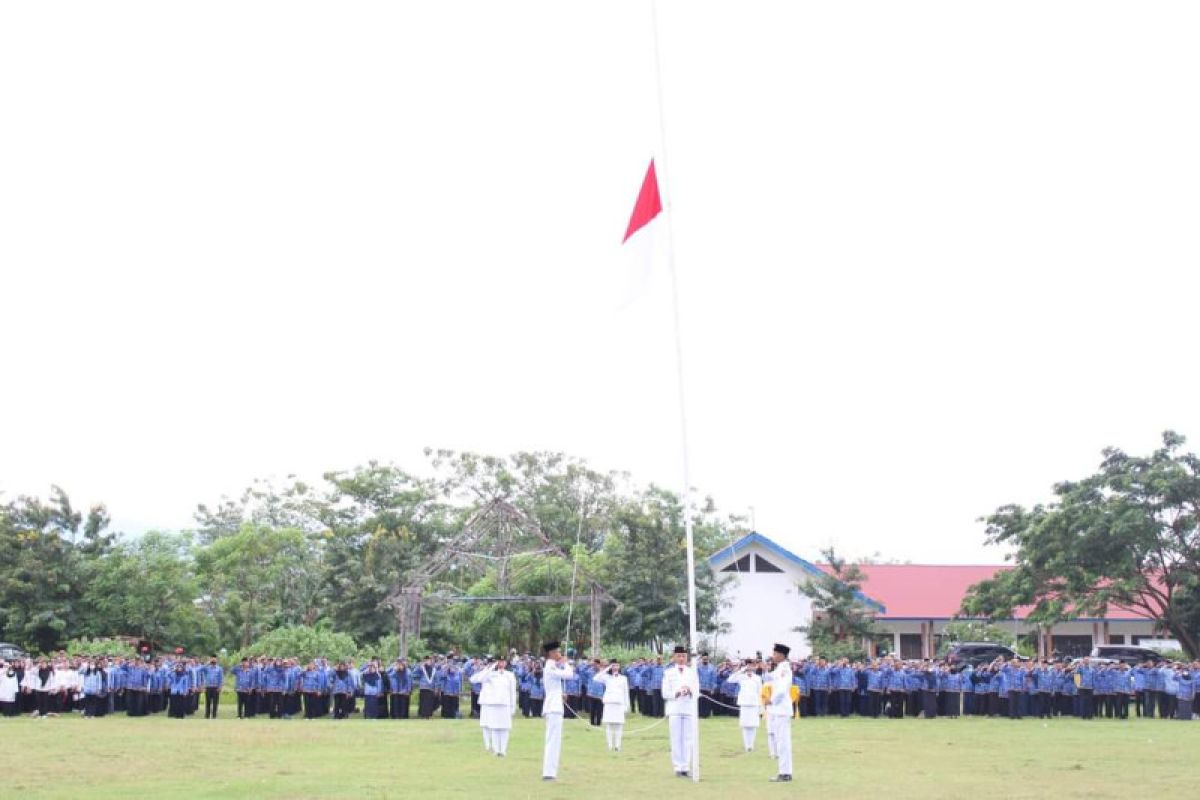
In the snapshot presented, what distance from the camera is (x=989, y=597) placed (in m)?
36.4

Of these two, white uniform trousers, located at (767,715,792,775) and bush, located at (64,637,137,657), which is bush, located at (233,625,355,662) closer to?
bush, located at (64,637,137,657)

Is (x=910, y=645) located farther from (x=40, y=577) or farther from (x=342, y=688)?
(x=40, y=577)

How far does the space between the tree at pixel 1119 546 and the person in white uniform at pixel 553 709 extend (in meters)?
21.2

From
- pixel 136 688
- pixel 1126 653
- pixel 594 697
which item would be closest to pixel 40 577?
pixel 136 688

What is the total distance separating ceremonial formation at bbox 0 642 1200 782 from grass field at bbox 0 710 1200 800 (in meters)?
2.02

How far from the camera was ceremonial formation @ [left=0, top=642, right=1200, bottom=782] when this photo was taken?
1110 inches

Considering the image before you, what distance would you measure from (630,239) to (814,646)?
25.0m

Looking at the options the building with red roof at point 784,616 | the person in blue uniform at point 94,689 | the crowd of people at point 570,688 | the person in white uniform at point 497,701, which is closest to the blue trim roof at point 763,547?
the building with red roof at point 784,616

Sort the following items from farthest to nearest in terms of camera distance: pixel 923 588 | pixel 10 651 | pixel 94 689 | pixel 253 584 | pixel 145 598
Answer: pixel 923 588 < pixel 253 584 < pixel 145 598 < pixel 10 651 < pixel 94 689

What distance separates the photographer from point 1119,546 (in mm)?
33938

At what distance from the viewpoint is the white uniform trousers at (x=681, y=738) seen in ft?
52.4

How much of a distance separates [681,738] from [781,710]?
4.27 ft

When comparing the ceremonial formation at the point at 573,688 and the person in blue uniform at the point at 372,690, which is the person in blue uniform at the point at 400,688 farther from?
the person in blue uniform at the point at 372,690

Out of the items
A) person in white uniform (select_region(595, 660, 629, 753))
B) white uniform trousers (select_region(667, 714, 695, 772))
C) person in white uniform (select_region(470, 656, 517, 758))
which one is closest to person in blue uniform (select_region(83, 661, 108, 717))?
person in white uniform (select_region(470, 656, 517, 758))
